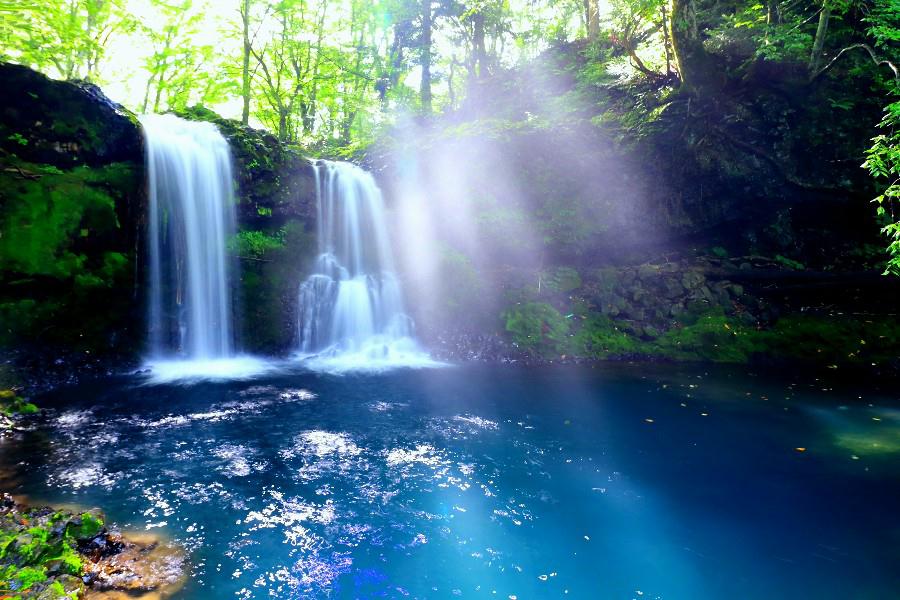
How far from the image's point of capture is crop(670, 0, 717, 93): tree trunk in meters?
11.3

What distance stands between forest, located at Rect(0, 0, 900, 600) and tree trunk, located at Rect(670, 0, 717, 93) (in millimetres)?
131

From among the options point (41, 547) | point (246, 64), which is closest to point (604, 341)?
point (41, 547)

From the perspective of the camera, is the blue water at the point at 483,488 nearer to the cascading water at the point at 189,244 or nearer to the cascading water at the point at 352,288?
the cascading water at the point at 189,244

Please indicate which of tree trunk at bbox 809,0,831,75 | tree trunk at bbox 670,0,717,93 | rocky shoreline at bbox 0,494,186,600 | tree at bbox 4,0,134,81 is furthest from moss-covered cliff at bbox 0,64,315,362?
tree trunk at bbox 809,0,831,75

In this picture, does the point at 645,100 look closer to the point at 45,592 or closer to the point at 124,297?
the point at 124,297

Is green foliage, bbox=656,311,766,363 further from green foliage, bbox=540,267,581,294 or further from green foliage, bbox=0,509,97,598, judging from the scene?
green foliage, bbox=0,509,97,598

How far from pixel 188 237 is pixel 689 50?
46.7ft

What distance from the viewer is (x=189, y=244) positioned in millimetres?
10539

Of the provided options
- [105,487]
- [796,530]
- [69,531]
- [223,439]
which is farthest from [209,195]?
[796,530]

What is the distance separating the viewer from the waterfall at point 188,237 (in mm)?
9906

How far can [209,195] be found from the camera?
10828 mm

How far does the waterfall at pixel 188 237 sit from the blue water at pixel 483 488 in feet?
6.87

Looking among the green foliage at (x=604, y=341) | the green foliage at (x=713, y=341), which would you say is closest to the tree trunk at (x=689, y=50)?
the green foliage at (x=713, y=341)

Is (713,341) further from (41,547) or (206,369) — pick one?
(41,547)
